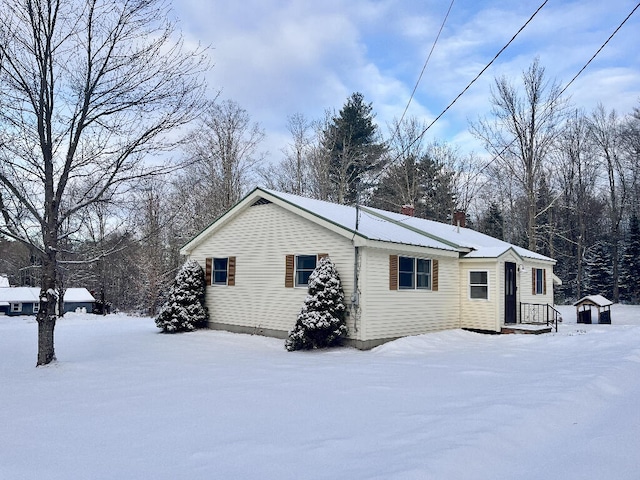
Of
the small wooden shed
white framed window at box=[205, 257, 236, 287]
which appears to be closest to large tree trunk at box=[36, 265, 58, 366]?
white framed window at box=[205, 257, 236, 287]

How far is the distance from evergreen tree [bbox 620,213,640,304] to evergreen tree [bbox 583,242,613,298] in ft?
3.07

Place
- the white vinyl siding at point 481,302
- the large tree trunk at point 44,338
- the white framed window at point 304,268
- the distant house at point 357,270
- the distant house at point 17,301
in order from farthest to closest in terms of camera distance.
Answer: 1. the distant house at point 17,301
2. the white vinyl siding at point 481,302
3. the white framed window at point 304,268
4. the distant house at point 357,270
5. the large tree trunk at point 44,338

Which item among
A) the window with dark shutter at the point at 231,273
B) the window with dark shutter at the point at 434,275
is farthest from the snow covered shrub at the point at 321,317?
the window with dark shutter at the point at 231,273

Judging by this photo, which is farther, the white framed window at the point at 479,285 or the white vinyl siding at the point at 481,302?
the white framed window at the point at 479,285

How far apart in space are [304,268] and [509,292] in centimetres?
753

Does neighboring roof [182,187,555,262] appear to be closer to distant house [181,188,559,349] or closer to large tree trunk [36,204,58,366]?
distant house [181,188,559,349]

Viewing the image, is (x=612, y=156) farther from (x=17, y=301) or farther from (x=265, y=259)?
(x=17, y=301)

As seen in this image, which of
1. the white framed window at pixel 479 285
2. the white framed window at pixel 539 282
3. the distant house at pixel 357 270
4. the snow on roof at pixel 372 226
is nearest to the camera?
the distant house at pixel 357 270

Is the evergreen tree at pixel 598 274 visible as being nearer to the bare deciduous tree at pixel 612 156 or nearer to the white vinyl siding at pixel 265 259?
the bare deciduous tree at pixel 612 156

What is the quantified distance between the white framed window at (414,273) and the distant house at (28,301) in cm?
2895

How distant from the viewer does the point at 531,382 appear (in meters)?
7.70

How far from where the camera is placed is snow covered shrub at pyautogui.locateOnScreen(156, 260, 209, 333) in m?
15.8

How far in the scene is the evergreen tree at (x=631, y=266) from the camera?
30.6 meters

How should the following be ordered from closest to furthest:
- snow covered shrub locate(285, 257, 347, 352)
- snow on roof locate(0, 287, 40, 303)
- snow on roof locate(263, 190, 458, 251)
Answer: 1. snow covered shrub locate(285, 257, 347, 352)
2. snow on roof locate(263, 190, 458, 251)
3. snow on roof locate(0, 287, 40, 303)
